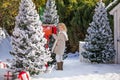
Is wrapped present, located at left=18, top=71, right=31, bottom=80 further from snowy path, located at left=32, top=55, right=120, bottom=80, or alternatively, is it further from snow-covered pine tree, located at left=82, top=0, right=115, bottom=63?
snow-covered pine tree, located at left=82, top=0, right=115, bottom=63

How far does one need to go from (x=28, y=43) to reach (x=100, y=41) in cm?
490

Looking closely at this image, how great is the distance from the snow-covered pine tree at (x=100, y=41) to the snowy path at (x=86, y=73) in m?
0.62

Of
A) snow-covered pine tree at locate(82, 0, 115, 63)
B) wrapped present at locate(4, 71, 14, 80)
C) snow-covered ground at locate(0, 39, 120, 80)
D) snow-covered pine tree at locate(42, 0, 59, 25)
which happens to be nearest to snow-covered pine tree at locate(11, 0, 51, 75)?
wrapped present at locate(4, 71, 14, 80)

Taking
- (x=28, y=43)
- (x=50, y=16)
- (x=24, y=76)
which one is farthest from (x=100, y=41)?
(x=24, y=76)

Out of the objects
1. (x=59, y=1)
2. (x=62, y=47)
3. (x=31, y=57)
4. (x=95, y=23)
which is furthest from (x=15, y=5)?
(x=31, y=57)

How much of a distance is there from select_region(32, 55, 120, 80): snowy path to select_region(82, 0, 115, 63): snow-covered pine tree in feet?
2.05

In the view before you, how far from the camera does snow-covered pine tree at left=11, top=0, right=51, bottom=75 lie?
14656mm

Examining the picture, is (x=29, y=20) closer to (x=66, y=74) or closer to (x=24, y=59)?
(x=24, y=59)

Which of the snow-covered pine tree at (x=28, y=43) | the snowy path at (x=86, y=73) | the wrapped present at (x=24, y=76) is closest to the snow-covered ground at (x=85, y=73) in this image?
the snowy path at (x=86, y=73)

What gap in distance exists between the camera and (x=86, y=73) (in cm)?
1583

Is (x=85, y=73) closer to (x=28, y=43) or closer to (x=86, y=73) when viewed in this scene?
(x=86, y=73)

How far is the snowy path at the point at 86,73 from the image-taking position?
14.8 meters

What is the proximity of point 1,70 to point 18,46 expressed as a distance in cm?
159

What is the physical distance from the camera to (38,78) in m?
14.6
